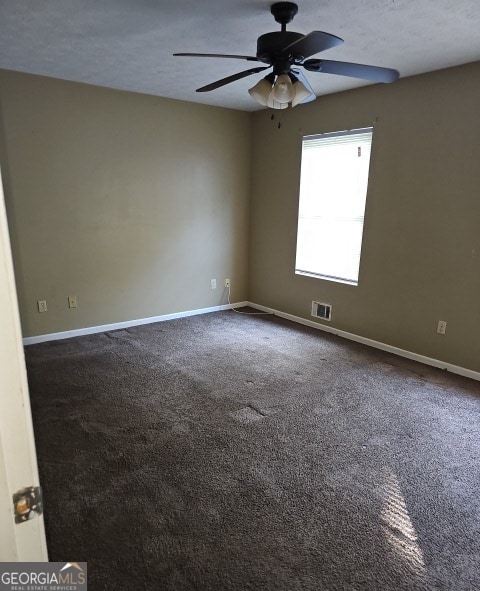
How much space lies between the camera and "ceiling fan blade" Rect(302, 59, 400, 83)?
219 centimetres

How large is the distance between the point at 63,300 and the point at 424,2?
3.76 metres

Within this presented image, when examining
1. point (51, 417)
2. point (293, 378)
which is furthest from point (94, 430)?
point (293, 378)

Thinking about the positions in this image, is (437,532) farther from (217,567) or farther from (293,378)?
(293,378)

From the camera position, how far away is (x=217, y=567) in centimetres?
158

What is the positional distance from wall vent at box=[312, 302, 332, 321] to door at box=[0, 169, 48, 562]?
4.05m

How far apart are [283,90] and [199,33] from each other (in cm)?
82

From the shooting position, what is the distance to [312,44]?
6.24 feet

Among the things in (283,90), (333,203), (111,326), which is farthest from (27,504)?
(333,203)

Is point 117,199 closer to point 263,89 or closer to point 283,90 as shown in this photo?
point 263,89

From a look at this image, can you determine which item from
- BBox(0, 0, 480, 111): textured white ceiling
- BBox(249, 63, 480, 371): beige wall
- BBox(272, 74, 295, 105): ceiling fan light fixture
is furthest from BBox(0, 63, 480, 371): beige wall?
BBox(272, 74, 295, 105): ceiling fan light fixture

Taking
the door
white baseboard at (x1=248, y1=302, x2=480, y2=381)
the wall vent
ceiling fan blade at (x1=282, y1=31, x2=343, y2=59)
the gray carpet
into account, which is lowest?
the gray carpet

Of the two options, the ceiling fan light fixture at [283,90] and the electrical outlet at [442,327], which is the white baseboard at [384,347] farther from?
the ceiling fan light fixture at [283,90]

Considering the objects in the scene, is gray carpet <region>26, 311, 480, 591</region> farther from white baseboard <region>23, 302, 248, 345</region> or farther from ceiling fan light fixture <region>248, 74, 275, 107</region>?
ceiling fan light fixture <region>248, 74, 275, 107</region>

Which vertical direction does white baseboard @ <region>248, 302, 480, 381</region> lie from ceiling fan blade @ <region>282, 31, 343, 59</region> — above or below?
below
